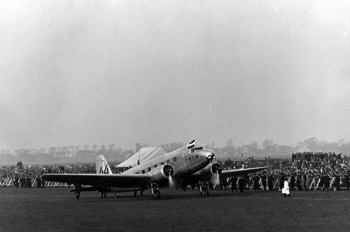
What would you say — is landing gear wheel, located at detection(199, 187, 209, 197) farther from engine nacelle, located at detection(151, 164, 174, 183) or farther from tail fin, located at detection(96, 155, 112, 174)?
tail fin, located at detection(96, 155, 112, 174)

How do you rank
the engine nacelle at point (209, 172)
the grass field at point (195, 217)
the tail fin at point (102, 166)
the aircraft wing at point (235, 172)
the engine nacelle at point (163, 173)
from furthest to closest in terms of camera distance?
1. the tail fin at point (102, 166)
2. the aircraft wing at point (235, 172)
3. the engine nacelle at point (209, 172)
4. the engine nacelle at point (163, 173)
5. the grass field at point (195, 217)

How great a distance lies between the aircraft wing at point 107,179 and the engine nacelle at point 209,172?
3767 millimetres

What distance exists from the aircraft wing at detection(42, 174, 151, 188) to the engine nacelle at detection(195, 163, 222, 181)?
12.4 feet

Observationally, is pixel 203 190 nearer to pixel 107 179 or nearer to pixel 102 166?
pixel 107 179

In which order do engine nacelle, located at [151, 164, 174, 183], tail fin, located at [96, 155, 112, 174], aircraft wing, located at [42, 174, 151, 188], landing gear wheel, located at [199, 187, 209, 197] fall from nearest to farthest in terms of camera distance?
1. aircraft wing, located at [42, 174, 151, 188]
2. landing gear wheel, located at [199, 187, 209, 197]
3. engine nacelle, located at [151, 164, 174, 183]
4. tail fin, located at [96, 155, 112, 174]

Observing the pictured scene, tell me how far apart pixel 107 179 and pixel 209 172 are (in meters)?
7.33

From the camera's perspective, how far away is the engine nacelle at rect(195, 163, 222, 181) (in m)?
39.4

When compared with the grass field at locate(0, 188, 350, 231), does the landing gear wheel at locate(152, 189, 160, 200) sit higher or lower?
higher

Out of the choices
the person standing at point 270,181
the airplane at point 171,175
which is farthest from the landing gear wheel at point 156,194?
the person standing at point 270,181

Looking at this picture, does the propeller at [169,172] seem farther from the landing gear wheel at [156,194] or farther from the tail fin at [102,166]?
the tail fin at [102,166]

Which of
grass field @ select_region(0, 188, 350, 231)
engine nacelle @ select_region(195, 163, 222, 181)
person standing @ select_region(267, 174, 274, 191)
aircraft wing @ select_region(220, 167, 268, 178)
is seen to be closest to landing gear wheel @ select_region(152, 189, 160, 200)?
engine nacelle @ select_region(195, 163, 222, 181)

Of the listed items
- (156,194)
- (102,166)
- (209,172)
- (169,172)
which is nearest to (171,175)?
(169,172)

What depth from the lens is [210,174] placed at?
39594mm

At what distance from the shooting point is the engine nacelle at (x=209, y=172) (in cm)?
3941
